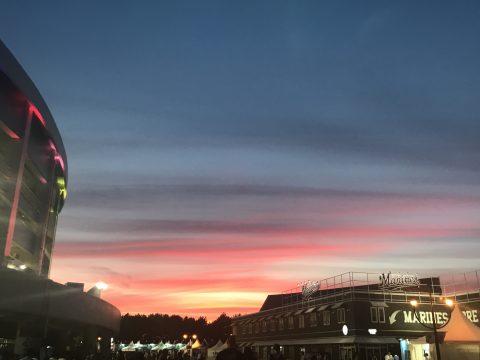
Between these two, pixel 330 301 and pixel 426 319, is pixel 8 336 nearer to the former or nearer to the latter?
pixel 330 301

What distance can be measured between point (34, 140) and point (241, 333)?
154ft

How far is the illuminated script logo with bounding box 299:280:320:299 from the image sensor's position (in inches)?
2122

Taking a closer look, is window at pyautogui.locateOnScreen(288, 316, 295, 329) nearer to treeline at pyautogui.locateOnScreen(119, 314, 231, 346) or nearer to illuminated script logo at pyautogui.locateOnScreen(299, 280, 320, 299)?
illuminated script logo at pyautogui.locateOnScreen(299, 280, 320, 299)

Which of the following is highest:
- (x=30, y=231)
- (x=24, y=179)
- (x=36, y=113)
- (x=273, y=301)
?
(x=36, y=113)

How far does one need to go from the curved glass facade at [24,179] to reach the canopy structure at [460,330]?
29797mm

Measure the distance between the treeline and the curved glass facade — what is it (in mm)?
89933

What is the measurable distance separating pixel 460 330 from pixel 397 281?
21820 mm

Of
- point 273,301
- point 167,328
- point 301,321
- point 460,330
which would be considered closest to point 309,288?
point 301,321

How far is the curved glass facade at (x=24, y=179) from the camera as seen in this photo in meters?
36.1

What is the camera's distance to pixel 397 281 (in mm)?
47938

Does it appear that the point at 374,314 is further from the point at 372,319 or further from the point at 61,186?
the point at 61,186

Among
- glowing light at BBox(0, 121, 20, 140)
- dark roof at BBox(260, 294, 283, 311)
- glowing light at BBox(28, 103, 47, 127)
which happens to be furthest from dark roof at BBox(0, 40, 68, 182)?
dark roof at BBox(260, 294, 283, 311)

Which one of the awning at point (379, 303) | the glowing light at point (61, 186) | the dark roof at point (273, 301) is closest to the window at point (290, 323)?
the awning at point (379, 303)

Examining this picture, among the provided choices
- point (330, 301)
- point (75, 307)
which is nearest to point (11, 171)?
point (75, 307)
